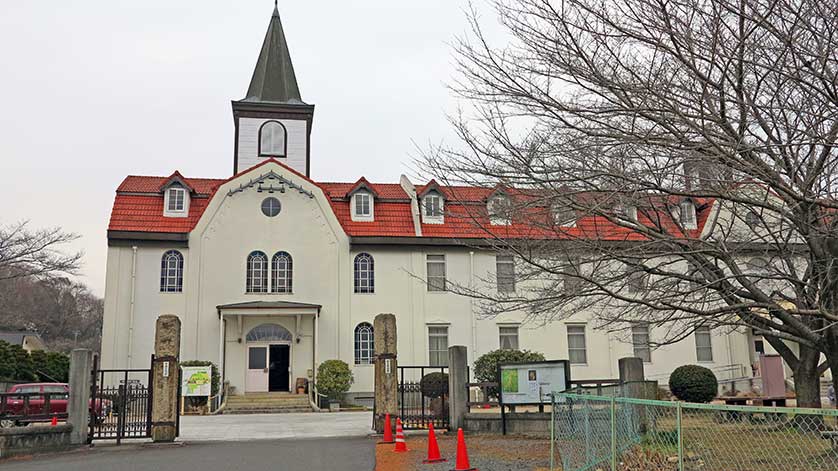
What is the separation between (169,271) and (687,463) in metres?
23.5

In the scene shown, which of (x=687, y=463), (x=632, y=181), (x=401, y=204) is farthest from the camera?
(x=401, y=204)

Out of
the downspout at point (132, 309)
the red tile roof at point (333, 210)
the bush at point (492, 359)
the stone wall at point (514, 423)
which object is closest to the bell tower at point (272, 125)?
the red tile roof at point (333, 210)

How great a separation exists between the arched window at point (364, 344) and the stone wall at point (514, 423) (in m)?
12.7

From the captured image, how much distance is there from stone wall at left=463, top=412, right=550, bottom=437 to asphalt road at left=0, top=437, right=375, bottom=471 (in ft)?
7.89

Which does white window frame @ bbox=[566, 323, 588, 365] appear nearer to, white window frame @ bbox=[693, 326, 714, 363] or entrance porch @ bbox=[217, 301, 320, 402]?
white window frame @ bbox=[693, 326, 714, 363]

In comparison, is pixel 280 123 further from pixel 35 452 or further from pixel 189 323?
pixel 35 452

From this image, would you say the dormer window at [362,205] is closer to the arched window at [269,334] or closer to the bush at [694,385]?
the arched window at [269,334]

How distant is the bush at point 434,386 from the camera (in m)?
18.2

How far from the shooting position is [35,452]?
1531cm

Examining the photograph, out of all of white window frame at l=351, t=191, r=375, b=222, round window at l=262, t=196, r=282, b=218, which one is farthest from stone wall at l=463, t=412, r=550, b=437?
round window at l=262, t=196, r=282, b=218

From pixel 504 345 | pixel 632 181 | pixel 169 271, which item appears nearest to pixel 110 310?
pixel 169 271

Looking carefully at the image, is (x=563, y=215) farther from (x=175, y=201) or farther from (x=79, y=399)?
(x=175, y=201)

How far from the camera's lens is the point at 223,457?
46.2 ft

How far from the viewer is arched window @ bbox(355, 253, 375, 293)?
1196 inches
